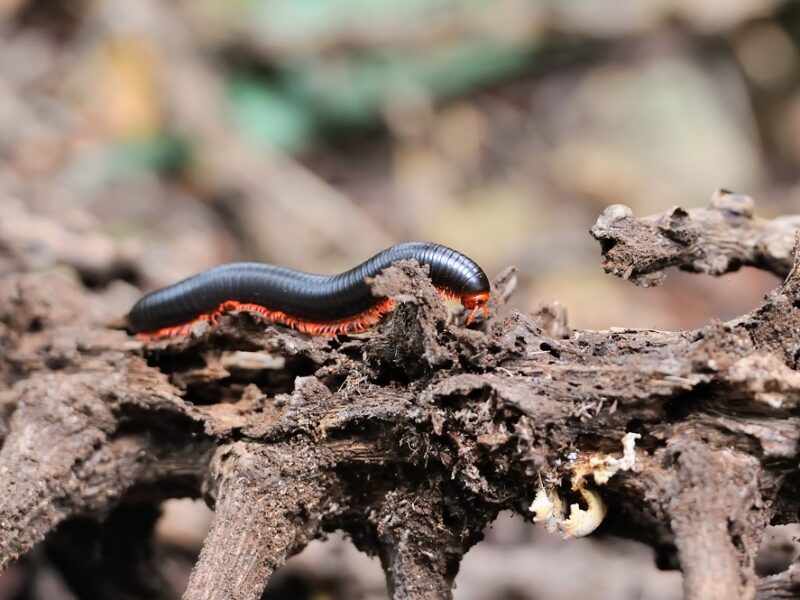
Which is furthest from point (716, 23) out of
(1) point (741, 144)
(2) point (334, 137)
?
(2) point (334, 137)

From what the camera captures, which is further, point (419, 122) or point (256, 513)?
point (419, 122)

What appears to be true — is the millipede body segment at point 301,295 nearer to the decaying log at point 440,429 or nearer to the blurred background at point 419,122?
the decaying log at point 440,429

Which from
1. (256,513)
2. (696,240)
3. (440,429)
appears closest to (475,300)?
(440,429)

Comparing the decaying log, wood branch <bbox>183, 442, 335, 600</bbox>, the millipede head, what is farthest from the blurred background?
wood branch <bbox>183, 442, 335, 600</bbox>

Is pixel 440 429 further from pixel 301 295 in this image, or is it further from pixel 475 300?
pixel 301 295

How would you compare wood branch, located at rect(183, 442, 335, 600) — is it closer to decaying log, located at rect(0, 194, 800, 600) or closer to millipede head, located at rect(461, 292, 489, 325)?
decaying log, located at rect(0, 194, 800, 600)

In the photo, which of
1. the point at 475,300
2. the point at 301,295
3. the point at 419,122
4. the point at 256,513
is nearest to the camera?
the point at 256,513

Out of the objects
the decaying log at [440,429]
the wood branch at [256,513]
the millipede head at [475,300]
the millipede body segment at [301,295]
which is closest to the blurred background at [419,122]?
the millipede body segment at [301,295]
